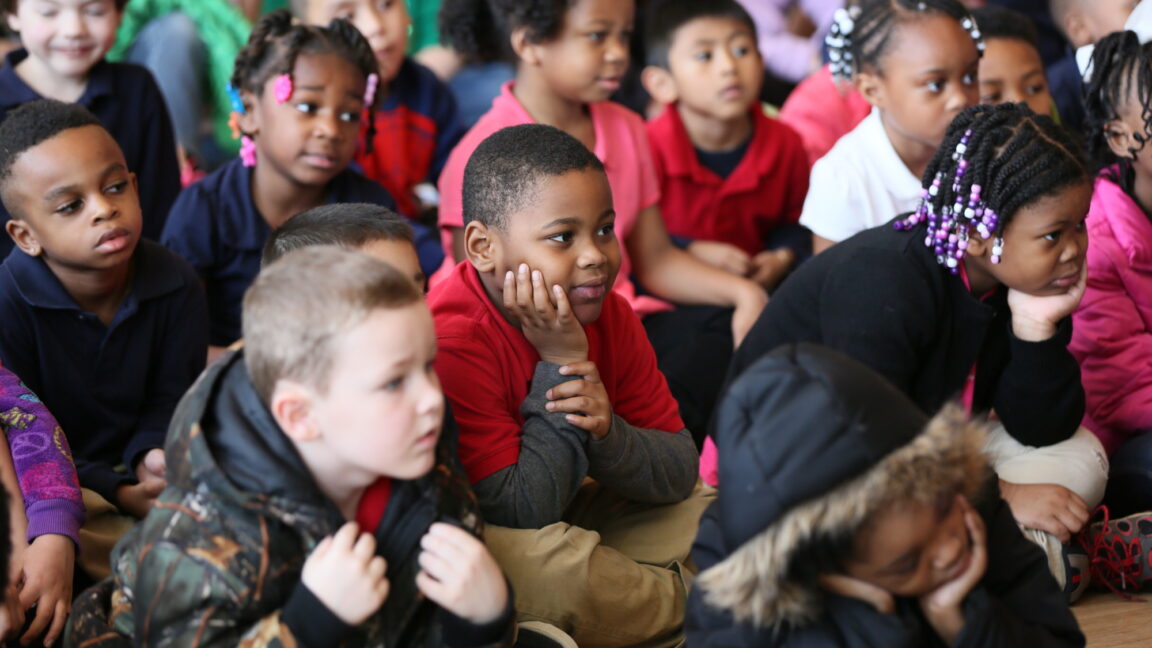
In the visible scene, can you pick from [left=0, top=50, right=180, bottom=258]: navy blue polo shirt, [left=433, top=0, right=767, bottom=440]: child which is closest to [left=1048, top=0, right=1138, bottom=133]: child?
[left=433, top=0, right=767, bottom=440]: child

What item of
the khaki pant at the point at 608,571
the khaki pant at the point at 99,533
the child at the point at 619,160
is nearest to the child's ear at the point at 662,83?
the child at the point at 619,160

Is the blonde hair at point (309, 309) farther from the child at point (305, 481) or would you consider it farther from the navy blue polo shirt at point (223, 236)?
the navy blue polo shirt at point (223, 236)

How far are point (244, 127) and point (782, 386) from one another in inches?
67.6

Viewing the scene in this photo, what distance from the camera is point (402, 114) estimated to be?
10.5 ft

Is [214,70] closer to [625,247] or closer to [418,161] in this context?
[418,161]

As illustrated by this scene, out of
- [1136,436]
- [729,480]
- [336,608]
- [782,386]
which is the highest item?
[782,386]

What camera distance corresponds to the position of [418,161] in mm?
3221

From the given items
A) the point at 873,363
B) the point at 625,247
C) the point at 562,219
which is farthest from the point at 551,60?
the point at 873,363

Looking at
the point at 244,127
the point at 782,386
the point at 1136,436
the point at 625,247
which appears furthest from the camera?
the point at 625,247

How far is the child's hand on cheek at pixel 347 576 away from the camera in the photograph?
1.28 m

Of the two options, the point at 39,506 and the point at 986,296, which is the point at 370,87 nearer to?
the point at 39,506

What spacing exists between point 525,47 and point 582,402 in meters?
1.32

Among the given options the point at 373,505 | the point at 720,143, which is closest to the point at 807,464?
the point at 373,505

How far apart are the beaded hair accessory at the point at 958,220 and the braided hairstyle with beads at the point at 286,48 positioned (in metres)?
1.29
